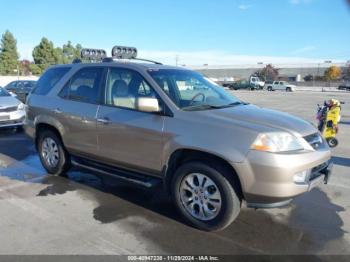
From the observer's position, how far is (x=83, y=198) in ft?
16.7

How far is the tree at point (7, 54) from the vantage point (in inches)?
2847

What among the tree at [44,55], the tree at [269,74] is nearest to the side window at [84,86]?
the tree at [44,55]

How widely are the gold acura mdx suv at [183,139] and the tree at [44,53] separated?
74056 mm

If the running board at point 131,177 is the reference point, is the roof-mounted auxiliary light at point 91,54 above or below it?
above

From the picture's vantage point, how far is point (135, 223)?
4266 millimetres

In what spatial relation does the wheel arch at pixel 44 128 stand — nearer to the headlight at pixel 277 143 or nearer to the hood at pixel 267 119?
the hood at pixel 267 119

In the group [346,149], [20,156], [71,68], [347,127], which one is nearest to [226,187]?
[71,68]

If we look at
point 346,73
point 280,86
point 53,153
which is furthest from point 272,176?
point 346,73

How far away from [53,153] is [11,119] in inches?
193

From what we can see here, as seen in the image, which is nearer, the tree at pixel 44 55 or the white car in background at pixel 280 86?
the white car in background at pixel 280 86

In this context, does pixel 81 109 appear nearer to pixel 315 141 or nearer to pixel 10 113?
pixel 315 141

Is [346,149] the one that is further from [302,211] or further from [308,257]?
[308,257]

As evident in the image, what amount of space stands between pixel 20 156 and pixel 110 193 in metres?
3.20

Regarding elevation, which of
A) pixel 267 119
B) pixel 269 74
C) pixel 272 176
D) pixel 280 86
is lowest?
pixel 272 176
